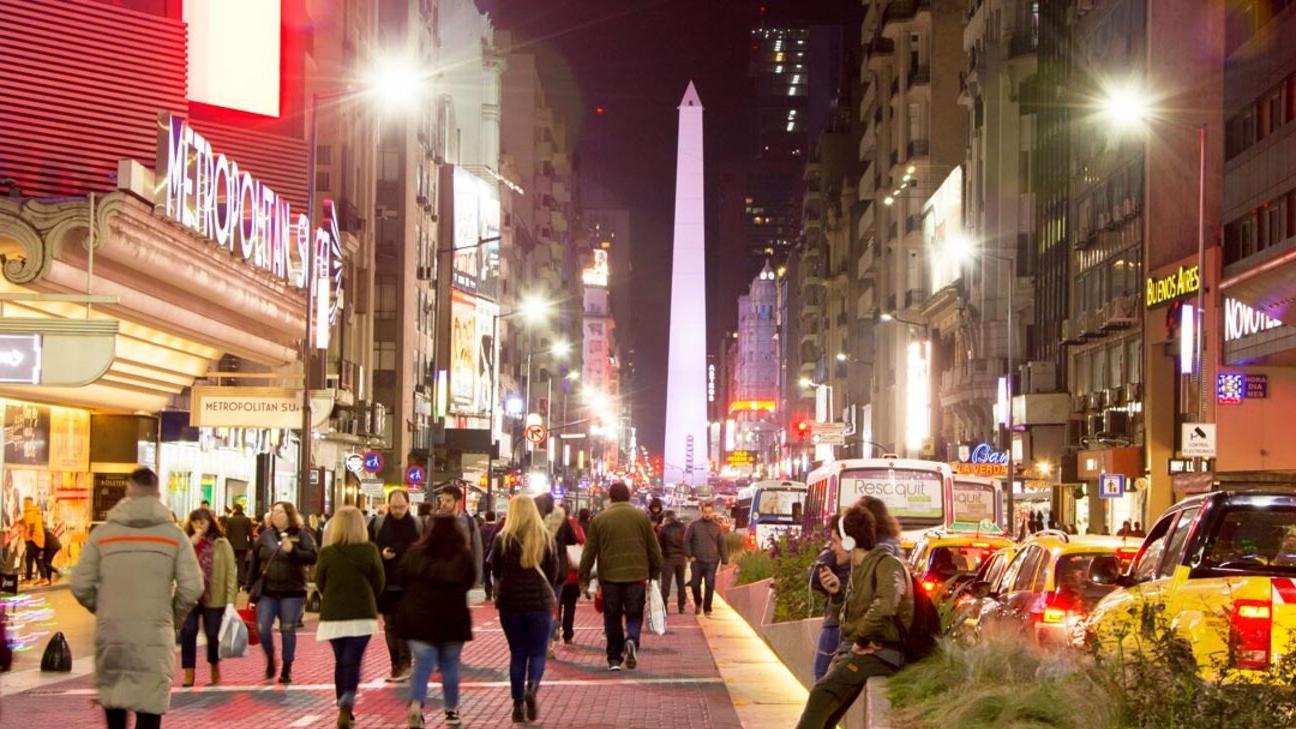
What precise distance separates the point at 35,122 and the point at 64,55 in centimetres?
143

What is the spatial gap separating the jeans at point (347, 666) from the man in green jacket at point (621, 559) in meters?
5.33

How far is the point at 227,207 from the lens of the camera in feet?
101

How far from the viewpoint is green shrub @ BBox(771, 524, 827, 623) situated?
20.4 meters

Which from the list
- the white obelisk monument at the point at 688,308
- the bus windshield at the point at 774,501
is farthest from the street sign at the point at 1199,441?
the white obelisk monument at the point at 688,308

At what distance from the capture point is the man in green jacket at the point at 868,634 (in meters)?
10.8

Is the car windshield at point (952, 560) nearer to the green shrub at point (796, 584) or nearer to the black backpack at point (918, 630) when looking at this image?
the green shrub at point (796, 584)

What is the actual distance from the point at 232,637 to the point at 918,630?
8.72m

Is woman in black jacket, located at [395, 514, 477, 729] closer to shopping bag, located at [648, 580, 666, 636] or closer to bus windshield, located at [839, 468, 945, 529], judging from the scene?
shopping bag, located at [648, 580, 666, 636]

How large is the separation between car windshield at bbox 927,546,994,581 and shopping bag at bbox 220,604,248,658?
9069 mm

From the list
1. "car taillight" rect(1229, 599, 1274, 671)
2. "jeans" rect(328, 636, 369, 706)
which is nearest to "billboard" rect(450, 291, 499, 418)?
"jeans" rect(328, 636, 369, 706)

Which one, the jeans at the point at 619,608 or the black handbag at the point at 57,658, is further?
the jeans at the point at 619,608

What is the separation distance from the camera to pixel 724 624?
28812 mm

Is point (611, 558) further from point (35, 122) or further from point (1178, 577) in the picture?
point (35, 122)

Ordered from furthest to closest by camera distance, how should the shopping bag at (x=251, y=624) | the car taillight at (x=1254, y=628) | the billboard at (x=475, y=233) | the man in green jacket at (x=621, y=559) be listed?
the billboard at (x=475, y=233) → the man in green jacket at (x=621, y=559) → the shopping bag at (x=251, y=624) → the car taillight at (x=1254, y=628)
